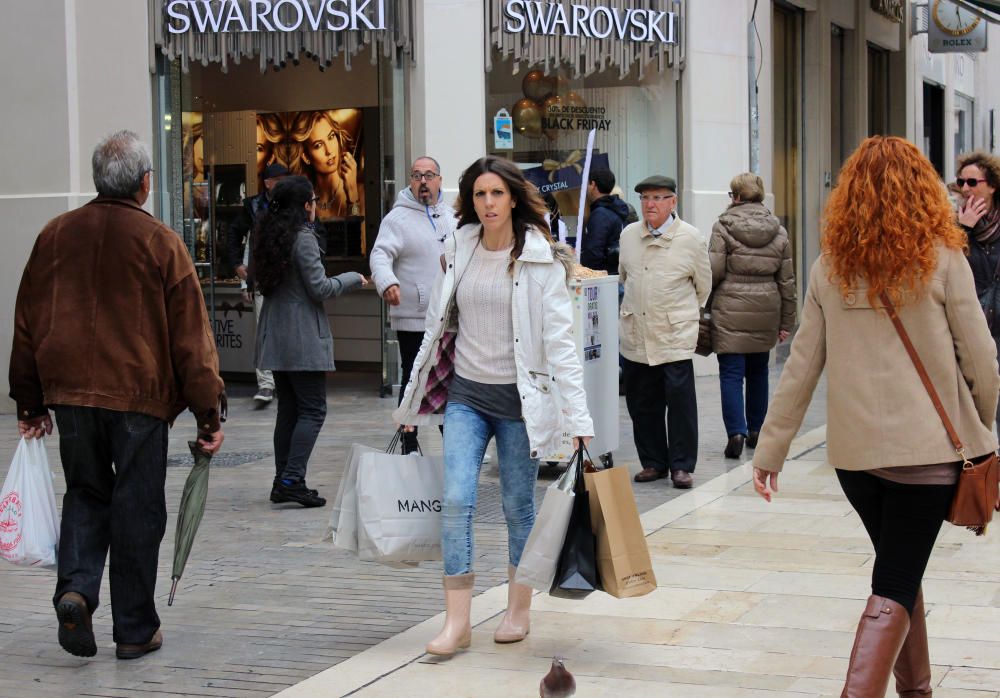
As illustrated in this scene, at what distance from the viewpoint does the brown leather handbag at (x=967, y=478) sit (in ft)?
13.7

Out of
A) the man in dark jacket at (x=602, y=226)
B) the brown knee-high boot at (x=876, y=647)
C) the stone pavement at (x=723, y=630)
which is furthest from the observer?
the man in dark jacket at (x=602, y=226)

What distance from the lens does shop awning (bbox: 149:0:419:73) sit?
1345cm

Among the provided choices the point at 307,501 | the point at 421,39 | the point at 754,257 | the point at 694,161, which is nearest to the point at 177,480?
the point at 307,501

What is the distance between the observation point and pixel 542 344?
219 inches

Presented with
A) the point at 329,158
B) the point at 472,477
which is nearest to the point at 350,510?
the point at 472,477

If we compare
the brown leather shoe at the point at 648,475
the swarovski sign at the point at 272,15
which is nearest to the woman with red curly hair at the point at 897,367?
the brown leather shoe at the point at 648,475

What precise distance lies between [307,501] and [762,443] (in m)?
4.45

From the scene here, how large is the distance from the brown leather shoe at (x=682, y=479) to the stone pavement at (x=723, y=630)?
1174 millimetres

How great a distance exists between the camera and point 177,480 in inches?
376

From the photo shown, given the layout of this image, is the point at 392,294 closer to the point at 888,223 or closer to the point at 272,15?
the point at 888,223

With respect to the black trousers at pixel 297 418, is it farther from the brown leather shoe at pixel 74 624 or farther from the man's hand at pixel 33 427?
the brown leather shoe at pixel 74 624

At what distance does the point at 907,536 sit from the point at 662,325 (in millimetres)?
4973

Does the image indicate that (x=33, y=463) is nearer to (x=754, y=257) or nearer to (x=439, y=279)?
(x=439, y=279)

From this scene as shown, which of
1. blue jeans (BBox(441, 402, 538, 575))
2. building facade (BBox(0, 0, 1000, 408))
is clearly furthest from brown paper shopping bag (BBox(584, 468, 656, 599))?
building facade (BBox(0, 0, 1000, 408))
